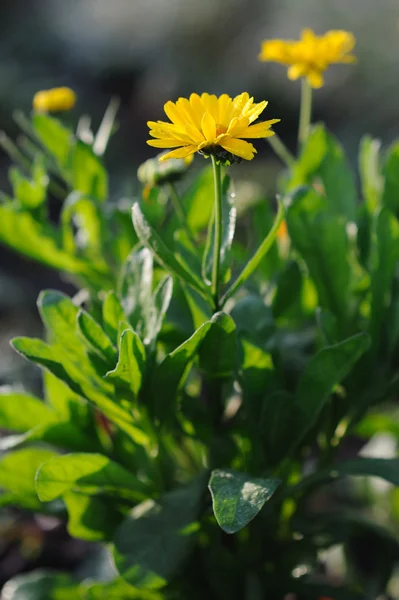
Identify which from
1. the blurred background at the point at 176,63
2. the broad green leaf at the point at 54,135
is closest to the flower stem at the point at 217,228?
the broad green leaf at the point at 54,135

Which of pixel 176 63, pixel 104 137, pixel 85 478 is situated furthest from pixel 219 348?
pixel 176 63

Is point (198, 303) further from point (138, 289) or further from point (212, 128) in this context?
point (212, 128)

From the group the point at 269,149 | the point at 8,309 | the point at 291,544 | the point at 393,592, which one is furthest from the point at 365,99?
the point at 291,544

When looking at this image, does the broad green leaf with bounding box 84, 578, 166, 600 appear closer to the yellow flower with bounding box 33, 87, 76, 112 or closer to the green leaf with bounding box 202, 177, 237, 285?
the green leaf with bounding box 202, 177, 237, 285

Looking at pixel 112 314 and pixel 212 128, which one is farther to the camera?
pixel 112 314

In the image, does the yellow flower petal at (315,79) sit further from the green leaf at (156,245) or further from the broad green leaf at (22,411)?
the broad green leaf at (22,411)

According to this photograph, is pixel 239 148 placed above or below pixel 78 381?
above
